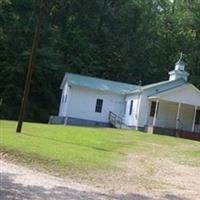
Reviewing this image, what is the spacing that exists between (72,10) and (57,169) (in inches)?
1931

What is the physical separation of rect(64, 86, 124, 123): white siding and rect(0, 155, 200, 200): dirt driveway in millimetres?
26706

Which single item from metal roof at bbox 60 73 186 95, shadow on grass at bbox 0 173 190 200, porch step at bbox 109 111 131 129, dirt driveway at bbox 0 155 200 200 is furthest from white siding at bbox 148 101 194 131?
shadow on grass at bbox 0 173 190 200

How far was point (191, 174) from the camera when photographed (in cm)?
1728

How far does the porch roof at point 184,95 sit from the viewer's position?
134ft

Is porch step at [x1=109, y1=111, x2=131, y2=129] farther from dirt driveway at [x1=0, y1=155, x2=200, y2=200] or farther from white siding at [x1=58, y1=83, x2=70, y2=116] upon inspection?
dirt driveway at [x1=0, y1=155, x2=200, y2=200]

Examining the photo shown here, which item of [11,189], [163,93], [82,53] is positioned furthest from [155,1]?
[11,189]

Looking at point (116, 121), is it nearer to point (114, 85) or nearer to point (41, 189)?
point (114, 85)

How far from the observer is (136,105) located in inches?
1662

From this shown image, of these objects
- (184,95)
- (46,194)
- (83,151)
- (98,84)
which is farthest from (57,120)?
(46,194)

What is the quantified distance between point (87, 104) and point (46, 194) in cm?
3293

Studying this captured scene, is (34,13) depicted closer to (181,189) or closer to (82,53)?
(82,53)

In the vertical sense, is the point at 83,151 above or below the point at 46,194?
above

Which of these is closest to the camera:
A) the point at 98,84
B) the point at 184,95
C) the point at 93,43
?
the point at 184,95

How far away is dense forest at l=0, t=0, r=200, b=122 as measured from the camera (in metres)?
52.6
